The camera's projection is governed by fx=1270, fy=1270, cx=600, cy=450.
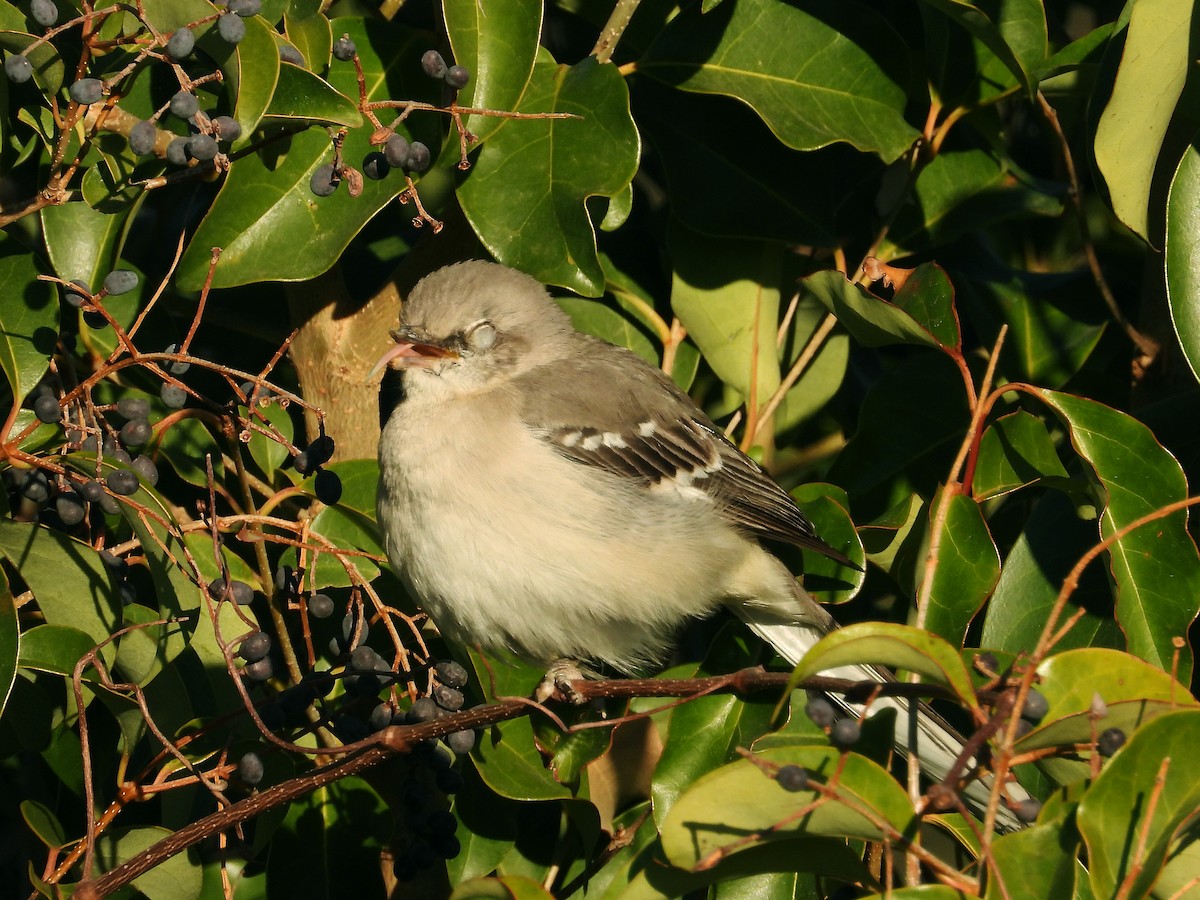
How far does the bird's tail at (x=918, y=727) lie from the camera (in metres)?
3.18

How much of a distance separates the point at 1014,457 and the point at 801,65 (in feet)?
4.15

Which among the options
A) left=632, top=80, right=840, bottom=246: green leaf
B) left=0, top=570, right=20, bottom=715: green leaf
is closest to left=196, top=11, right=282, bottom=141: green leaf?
left=0, top=570, right=20, bottom=715: green leaf

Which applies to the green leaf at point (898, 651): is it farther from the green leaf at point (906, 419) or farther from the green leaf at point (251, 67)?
the green leaf at point (251, 67)

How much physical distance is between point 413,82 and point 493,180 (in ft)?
1.16

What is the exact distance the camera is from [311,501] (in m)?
3.80

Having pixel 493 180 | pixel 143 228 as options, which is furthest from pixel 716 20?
pixel 143 228

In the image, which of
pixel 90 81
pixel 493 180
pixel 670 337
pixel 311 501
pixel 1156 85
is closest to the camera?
pixel 90 81

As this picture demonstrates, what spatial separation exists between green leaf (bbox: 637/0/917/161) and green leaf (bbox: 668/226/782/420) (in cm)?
51

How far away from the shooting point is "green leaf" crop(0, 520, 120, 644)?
2916mm

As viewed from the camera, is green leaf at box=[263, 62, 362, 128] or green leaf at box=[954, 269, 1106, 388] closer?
green leaf at box=[263, 62, 362, 128]

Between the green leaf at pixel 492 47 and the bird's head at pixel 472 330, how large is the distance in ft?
1.85

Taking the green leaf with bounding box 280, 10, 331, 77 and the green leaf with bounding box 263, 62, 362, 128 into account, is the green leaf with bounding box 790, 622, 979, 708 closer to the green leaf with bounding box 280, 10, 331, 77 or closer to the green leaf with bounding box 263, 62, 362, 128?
the green leaf with bounding box 263, 62, 362, 128

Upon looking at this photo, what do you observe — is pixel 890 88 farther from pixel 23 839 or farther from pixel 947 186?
pixel 23 839

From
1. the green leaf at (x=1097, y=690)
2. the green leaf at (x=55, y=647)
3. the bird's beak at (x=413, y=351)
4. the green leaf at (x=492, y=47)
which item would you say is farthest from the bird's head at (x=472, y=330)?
the green leaf at (x=1097, y=690)
